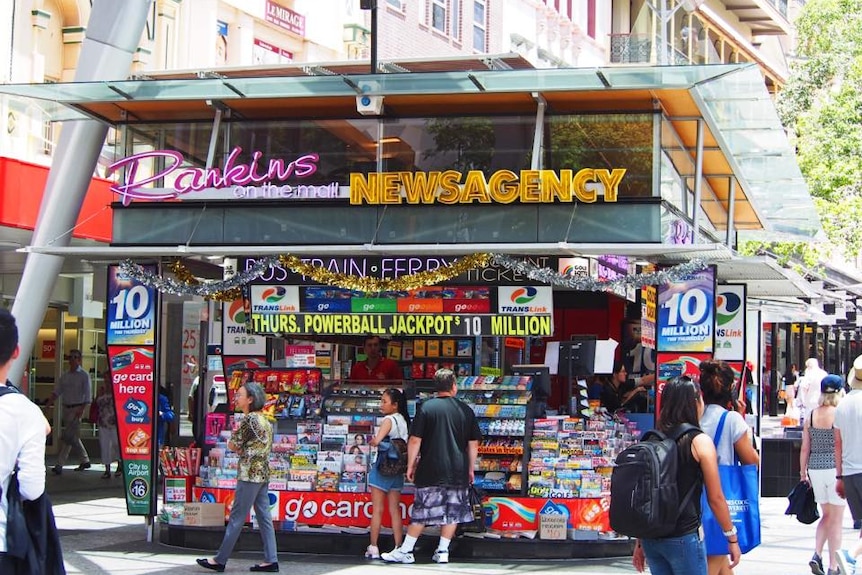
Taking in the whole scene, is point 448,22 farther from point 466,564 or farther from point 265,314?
point 466,564

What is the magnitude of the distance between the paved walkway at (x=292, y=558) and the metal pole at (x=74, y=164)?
6.49ft

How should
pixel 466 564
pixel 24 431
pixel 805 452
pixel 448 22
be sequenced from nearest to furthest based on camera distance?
pixel 24 431, pixel 805 452, pixel 466 564, pixel 448 22

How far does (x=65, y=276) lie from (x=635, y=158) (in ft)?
41.2

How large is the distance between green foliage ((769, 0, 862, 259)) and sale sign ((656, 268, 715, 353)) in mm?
16589

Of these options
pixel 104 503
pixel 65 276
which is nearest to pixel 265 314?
pixel 104 503

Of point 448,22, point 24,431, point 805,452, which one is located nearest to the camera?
point 24,431

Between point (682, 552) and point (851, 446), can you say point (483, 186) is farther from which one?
point (682, 552)

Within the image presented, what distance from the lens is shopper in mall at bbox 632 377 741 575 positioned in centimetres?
708

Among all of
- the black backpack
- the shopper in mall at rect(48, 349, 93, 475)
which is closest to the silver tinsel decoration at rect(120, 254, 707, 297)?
the black backpack

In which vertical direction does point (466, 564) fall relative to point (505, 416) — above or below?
below

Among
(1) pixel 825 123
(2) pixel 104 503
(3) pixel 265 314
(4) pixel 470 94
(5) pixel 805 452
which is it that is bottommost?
(2) pixel 104 503

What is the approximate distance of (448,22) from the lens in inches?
1215

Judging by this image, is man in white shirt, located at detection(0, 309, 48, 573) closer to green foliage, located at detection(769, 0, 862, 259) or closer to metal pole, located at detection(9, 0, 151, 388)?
metal pole, located at detection(9, 0, 151, 388)

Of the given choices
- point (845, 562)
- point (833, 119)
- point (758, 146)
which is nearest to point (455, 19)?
point (833, 119)
